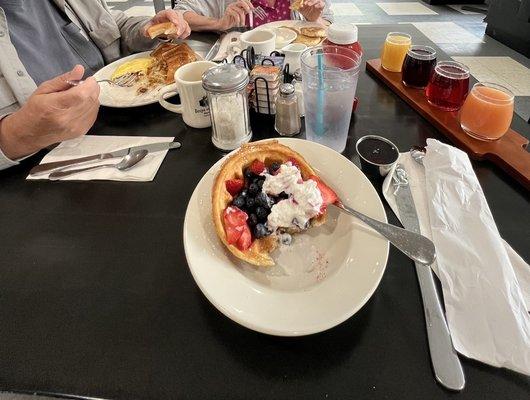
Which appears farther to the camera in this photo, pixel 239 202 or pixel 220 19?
pixel 220 19

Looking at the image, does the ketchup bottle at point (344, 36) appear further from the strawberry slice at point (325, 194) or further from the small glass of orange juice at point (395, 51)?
the strawberry slice at point (325, 194)

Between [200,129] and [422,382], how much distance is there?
29.5 inches

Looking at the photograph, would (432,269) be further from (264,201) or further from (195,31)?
(195,31)

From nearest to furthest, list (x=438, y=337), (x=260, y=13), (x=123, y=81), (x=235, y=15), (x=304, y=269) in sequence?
1. (x=438, y=337)
2. (x=304, y=269)
3. (x=123, y=81)
4. (x=235, y=15)
5. (x=260, y=13)

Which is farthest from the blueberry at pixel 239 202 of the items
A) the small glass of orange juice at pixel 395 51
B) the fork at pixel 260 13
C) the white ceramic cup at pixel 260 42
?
the fork at pixel 260 13

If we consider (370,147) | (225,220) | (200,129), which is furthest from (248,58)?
(225,220)

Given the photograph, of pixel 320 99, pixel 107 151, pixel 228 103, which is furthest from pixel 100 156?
pixel 320 99

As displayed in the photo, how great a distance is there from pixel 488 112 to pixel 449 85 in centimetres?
15

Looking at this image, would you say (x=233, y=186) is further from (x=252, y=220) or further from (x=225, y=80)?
(x=225, y=80)

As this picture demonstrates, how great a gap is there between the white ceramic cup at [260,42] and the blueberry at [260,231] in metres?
0.71

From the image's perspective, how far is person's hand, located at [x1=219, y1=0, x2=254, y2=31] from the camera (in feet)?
4.60

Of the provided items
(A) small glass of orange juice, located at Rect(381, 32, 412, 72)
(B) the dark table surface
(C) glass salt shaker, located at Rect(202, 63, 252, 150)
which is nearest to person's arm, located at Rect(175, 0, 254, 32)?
(A) small glass of orange juice, located at Rect(381, 32, 412, 72)

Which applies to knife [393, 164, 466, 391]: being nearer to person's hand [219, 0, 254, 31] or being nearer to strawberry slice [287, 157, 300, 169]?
strawberry slice [287, 157, 300, 169]

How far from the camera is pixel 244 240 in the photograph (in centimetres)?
56
